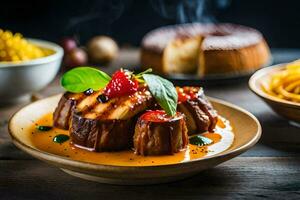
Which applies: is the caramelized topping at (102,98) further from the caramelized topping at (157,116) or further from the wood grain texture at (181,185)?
the wood grain texture at (181,185)

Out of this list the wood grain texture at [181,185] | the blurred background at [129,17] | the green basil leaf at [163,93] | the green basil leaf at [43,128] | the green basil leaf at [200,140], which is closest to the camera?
the wood grain texture at [181,185]

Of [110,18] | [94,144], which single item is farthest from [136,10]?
[94,144]

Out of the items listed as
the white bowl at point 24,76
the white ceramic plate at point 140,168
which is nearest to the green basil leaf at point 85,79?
the white ceramic plate at point 140,168

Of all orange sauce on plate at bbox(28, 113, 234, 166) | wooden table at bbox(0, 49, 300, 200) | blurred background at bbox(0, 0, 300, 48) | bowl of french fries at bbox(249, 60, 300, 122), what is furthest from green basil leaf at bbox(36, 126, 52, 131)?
blurred background at bbox(0, 0, 300, 48)

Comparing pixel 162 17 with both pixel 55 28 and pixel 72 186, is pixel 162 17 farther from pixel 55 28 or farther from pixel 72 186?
pixel 72 186

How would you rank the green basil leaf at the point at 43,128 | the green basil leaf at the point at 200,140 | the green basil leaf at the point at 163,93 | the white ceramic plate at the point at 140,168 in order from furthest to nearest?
the green basil leaf at the point at 43,128 < the green basil leaf at the point at 200,140 < the green basil leaf at the point at 163,93 < the white ceramic plate at the point at 140,168
